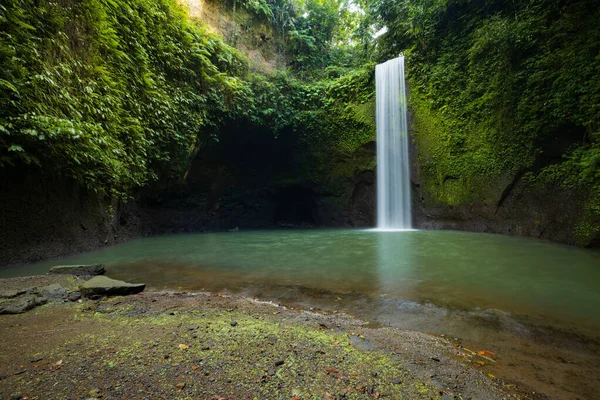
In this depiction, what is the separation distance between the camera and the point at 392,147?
42.1 feet

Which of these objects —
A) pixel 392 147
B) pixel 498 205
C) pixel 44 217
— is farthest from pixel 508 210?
pixel 44 217

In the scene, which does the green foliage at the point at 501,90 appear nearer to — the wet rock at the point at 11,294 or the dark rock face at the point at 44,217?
the wet rock at the point at 11,294

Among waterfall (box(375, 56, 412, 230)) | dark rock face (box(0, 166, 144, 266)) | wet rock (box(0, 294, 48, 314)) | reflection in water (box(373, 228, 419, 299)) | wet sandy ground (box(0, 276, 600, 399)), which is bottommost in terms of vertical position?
reflection in water (box(373, 228, 419, 299))

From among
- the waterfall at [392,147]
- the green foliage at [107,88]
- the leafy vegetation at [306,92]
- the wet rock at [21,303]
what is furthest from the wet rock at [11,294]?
the waterfall at [392,147]

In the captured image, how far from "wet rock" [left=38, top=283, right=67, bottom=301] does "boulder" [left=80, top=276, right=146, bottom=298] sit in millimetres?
162

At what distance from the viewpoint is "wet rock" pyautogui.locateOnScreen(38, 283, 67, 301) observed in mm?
2791

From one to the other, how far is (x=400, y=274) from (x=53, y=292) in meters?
4.20

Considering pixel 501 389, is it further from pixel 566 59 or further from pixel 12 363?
pixel 566 59

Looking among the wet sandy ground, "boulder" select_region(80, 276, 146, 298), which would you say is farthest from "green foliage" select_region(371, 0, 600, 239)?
"boulder" select_region(80, 276, 146, 298)

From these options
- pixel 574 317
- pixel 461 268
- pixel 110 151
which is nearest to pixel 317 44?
pixel 110 151

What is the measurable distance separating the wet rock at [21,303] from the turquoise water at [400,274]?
1251 millimetres

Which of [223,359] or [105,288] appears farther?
[105,288]

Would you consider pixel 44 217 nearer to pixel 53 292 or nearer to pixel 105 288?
pixel 53 292

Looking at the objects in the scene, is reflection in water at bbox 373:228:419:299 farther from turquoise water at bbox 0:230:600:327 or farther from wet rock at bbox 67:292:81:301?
wet rock at bbox 67:292:81:301
